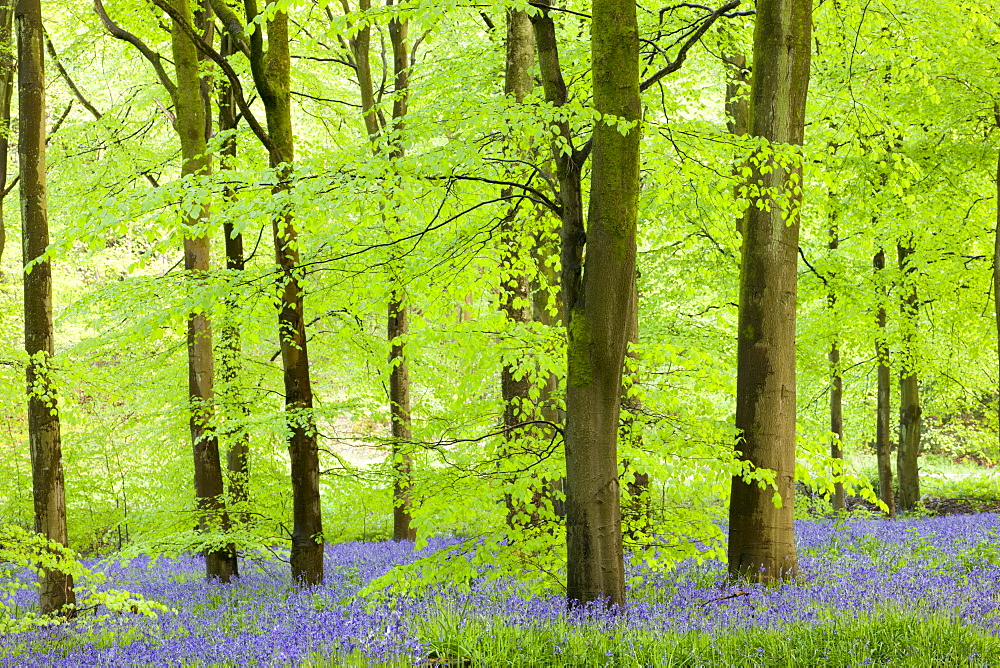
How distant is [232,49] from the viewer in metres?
8.93

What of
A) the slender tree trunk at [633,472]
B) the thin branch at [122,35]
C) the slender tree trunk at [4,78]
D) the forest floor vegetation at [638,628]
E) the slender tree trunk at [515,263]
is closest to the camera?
the forest floor vegetation at [638,628]

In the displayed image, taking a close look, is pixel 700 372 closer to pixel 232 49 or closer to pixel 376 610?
pixel 376 610

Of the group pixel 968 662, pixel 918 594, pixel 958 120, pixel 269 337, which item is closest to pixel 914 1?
pixel 958 120

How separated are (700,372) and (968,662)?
10.6 feet

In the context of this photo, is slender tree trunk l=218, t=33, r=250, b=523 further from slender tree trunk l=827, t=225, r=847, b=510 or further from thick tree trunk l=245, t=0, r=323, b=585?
slender tree trunk l=827, t=225, r=847, b=510

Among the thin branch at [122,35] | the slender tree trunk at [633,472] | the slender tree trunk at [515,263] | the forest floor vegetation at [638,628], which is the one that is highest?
the thin branch at [122,35]

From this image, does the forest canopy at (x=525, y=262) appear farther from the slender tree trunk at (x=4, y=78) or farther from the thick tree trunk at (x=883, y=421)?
the thick tree trunk at (x=883, y=421)

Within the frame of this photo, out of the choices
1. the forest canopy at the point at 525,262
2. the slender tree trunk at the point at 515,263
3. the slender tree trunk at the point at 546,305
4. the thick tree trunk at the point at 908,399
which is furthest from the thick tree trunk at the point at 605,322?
the thick tree trunk at the point at 908,399

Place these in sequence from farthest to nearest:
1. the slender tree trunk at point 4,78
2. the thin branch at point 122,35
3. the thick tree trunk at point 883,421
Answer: the thick tree trunk at point 883,421 → the slender tree trunk at point 4,78 → the thin branch at point 122,35

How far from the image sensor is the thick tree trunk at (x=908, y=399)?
14.1m

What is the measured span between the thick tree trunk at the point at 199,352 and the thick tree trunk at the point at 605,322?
6.28 m

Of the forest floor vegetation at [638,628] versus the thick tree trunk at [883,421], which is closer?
the forest floor vegetation at [638,628]

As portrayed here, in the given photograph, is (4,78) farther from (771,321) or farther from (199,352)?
(771,321)

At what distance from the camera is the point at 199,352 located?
10586 mm
